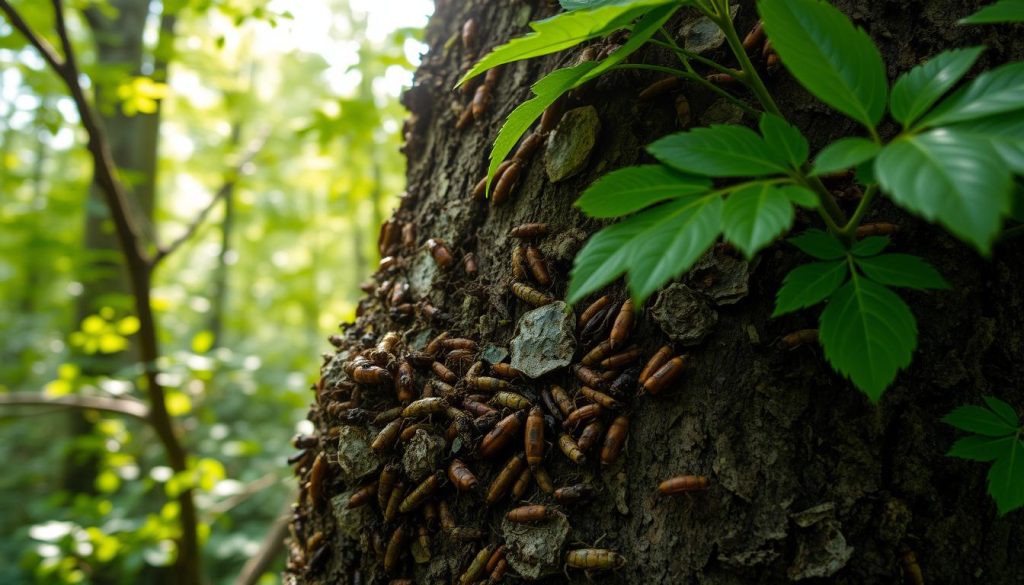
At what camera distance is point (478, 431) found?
149cm

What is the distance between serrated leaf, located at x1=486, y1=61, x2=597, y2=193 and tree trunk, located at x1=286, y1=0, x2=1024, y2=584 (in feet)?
1.27

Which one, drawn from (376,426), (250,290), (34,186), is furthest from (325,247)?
(376,426)

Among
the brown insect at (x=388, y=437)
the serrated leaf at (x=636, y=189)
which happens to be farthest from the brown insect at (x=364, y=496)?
the serrated leaf at (x=636, y=189)

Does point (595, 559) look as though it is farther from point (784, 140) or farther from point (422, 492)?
point (784, 140)

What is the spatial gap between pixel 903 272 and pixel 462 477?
1.06 metres

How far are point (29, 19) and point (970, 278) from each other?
22.5ft

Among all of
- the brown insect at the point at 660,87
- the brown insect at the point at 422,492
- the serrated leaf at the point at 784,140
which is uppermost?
the brown insect at the point at 660,87

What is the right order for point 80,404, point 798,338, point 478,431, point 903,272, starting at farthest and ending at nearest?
point 80,404, point 478,431, point 798,338, point 903,272

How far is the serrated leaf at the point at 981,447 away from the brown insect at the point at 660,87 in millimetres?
1028

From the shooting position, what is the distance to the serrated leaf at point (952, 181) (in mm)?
614

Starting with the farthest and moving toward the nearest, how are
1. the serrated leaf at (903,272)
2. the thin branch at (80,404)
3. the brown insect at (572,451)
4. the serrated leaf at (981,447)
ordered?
the thin branch at (80,404) < the brown insect at (572,451) < the serrated leaf at (981,447) < the serrated leaf at (903,272)

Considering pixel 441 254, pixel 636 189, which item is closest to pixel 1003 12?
pixel 636 189

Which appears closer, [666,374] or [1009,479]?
[1009,479]

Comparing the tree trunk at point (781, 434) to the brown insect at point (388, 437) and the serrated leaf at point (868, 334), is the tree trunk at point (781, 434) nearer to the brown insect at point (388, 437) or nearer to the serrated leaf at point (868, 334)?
the brown insect at point (388, 437)
